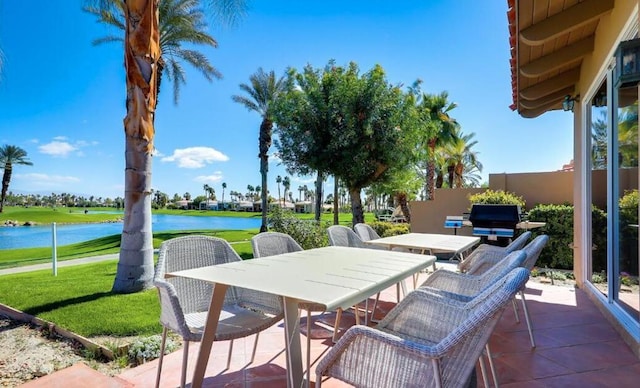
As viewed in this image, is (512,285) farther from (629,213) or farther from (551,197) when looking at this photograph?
(551,197)

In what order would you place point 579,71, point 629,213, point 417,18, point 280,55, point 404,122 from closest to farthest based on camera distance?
1. point 629,213
2. point 579,71
3. point 417,18
4. point 404,122
5. point 280,55

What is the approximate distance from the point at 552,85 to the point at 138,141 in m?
5.89

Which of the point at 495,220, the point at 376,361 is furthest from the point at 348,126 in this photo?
the point at 376,361

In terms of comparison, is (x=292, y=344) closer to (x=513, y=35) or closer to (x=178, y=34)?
(x=513, y=35)

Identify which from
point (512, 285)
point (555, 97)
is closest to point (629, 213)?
point (512, 285)

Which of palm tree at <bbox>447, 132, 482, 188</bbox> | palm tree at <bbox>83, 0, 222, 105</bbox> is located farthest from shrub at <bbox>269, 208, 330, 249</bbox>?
palm tree at <bbox>447, 132, 482, 188</bbox>

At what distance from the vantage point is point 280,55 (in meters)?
12.4

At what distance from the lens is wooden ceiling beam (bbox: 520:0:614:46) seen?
331cm

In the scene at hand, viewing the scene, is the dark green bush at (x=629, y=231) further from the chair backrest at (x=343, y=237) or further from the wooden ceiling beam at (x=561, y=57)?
the chair backrest at (x=343, y=237)

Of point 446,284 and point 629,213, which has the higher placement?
point 629,213

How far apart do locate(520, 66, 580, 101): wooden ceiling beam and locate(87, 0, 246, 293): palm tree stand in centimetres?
524

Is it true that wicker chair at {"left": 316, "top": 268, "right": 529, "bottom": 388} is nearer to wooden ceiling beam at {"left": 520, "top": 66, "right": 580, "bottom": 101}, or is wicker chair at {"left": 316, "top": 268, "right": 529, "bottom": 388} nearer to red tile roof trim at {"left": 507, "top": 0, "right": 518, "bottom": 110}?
red tile roof trim at {"left": 507, "top": 0, "right": 518, "bottom": 110}

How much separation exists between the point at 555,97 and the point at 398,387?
238 inches

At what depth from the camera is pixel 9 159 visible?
27.6 metres
